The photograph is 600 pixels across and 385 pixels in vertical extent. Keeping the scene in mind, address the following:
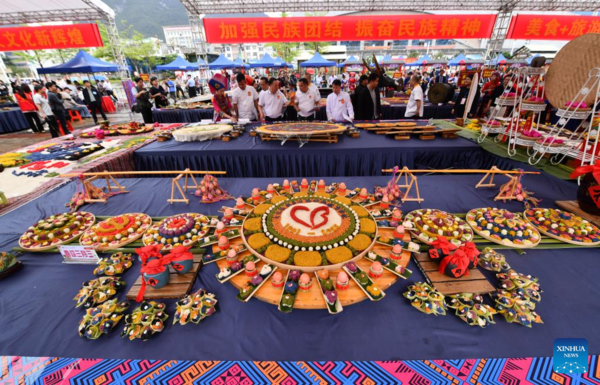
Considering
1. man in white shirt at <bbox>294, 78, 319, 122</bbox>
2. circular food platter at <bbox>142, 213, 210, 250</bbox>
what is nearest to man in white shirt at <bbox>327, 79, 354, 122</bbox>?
man in white shirt at <bbox>294, 78, 319, 122</bbox>

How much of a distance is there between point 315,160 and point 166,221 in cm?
207

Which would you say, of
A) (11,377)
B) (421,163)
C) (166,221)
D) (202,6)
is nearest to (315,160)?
(421,163)

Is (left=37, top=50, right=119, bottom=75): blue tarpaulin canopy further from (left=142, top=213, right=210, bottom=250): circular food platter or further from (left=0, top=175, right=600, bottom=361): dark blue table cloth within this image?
(left=0, top=175, right=600, bottom=361): dark blue table cloth

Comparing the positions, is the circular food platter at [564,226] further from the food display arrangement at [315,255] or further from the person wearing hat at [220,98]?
the person wearing hat at [220,98]

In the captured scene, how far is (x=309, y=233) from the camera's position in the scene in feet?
5.03

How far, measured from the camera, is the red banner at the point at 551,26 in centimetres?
805

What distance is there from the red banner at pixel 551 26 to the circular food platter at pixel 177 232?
11988 millimetres

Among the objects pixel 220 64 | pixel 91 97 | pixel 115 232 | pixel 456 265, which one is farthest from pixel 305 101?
pixel 220 64

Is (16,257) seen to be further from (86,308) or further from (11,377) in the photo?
(11,377)

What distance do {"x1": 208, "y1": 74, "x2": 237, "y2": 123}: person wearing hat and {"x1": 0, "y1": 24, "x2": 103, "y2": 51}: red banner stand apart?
289 inches

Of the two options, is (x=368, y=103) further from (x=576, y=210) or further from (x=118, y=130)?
(x=118, y=130)

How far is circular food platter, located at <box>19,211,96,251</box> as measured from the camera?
1.66m

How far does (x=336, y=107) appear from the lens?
4.52m

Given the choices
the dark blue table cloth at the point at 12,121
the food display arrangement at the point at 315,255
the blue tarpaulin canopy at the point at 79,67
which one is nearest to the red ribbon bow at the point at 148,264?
the food display arrangement at the point at 315,255
